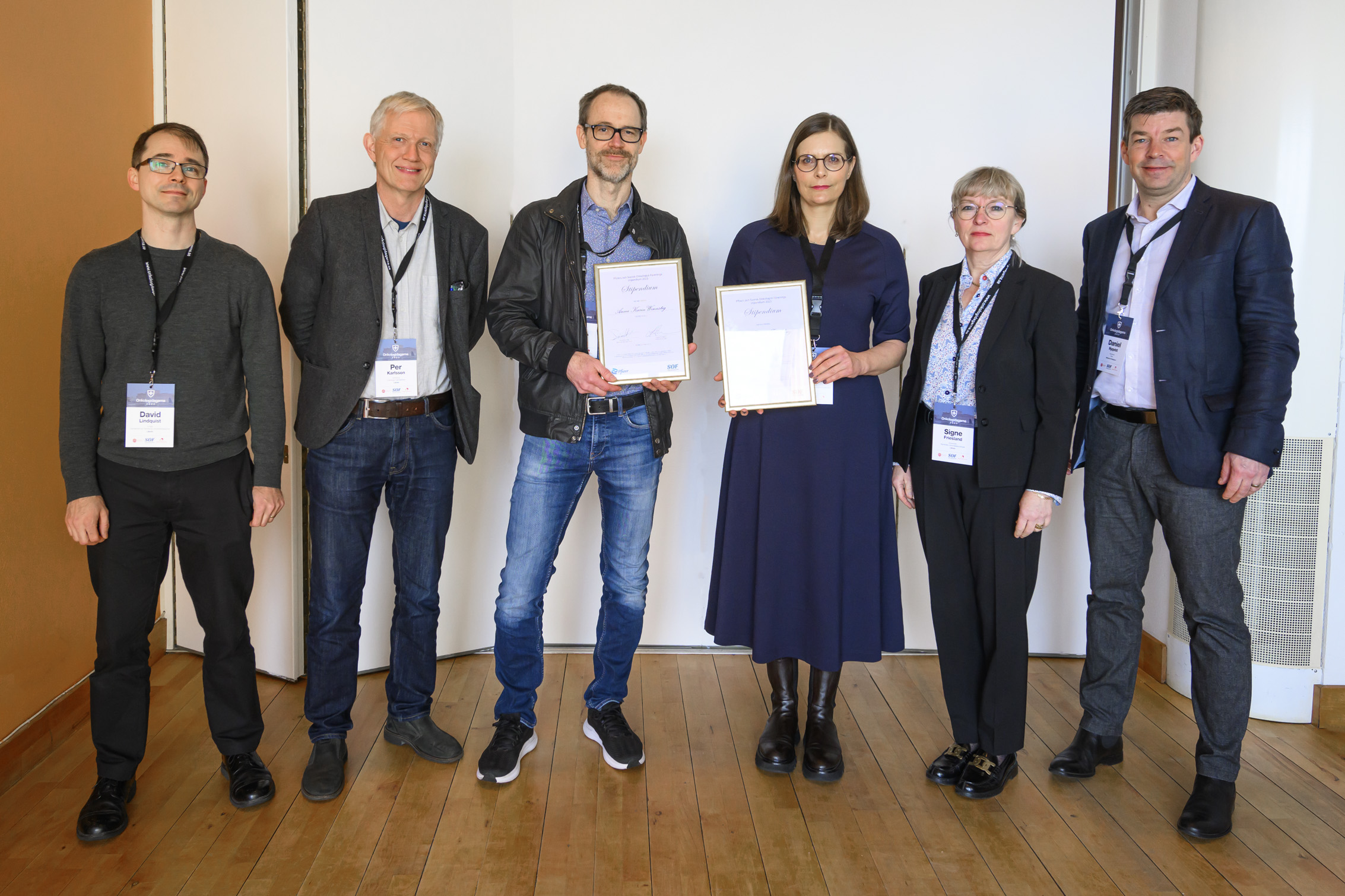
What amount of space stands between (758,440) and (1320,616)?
86.2 inches

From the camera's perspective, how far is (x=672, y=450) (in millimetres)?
3812

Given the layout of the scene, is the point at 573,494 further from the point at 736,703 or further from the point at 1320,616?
the point at 1320,616

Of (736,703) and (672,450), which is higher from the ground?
(672,450)

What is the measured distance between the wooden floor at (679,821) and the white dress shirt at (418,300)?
1219 millimetres

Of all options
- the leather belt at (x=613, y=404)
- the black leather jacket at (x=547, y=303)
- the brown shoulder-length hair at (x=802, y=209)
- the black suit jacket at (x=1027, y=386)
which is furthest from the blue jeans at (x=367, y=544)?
the black suit jacket at (x=1027, y=386)

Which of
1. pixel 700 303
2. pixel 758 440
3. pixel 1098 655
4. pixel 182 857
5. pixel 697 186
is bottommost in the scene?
pixel 182 857

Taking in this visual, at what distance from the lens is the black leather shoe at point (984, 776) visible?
262 centimetres

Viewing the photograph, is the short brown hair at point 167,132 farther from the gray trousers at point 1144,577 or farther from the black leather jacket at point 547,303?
the gray trousers at point 1144,577

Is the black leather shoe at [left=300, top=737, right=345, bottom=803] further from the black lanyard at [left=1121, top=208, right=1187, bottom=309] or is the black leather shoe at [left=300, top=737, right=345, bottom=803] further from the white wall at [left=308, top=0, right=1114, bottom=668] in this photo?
the black lanyard at [left=1121, top=208, right=1187, bottom=309]

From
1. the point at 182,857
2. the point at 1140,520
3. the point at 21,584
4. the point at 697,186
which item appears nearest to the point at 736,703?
the point at 1140,520

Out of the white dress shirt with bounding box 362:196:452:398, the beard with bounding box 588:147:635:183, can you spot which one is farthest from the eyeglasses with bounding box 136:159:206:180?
the beard with bounding box 588:147:635:183

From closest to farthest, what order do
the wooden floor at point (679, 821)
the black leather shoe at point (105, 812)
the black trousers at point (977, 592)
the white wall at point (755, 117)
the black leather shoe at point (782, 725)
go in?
the wooden floor at point (679, 821) → the black leather shoe at point (105, 812) → the black trousers at point (977, 592) → the black leather shoe at point (782, 725) → the white wall at point (755, 117)

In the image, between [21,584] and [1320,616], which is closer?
[21,584]

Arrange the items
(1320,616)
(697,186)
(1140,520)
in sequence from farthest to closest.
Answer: (697,186) < (1320,616) < (1140,520)
